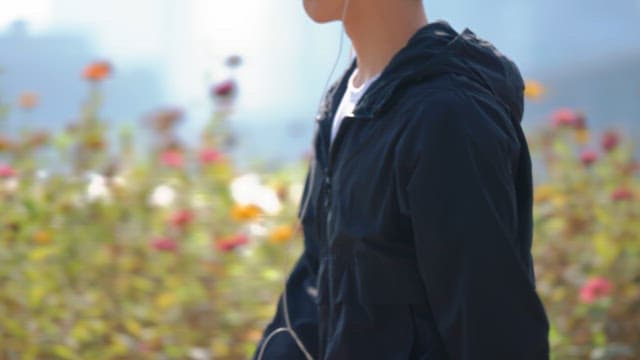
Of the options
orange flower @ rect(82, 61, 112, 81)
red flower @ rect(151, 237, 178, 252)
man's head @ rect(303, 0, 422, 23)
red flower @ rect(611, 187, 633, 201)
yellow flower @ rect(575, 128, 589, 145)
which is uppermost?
orange flower @ rect(82, 61, 112, 81)

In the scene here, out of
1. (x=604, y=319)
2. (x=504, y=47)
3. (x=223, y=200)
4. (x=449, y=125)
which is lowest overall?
(x=604, y=319)

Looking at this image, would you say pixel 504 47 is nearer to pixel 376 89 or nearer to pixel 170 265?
pixel 170 265

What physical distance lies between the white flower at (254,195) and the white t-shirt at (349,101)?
166cm

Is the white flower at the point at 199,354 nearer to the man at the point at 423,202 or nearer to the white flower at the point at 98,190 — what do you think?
the white flower at the point at 98,190

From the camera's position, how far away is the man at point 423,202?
1.34 metres

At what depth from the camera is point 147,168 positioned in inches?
138

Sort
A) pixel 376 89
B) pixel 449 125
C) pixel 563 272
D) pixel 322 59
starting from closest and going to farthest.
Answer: pixel 449 125 → pixel 376 89 → pixel 563 272 → pixel 322 59

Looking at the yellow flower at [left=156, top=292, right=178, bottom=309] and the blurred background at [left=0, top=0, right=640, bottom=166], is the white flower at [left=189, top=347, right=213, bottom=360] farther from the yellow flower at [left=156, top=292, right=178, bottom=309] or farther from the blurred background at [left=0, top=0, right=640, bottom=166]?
the blurred background at [left=0, top=0, right=640, bottom=166]

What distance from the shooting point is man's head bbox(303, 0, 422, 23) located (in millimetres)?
1566

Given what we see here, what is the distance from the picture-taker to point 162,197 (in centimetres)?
342

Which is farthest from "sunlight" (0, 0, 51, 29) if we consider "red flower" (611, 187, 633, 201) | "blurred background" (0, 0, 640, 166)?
"red flower" (611, 187, 633, 201)

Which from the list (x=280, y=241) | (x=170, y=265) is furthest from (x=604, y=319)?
(x=170, y=265)

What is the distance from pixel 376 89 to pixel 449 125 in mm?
155

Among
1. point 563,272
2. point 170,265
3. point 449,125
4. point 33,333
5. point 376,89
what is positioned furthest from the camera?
point 563,272
